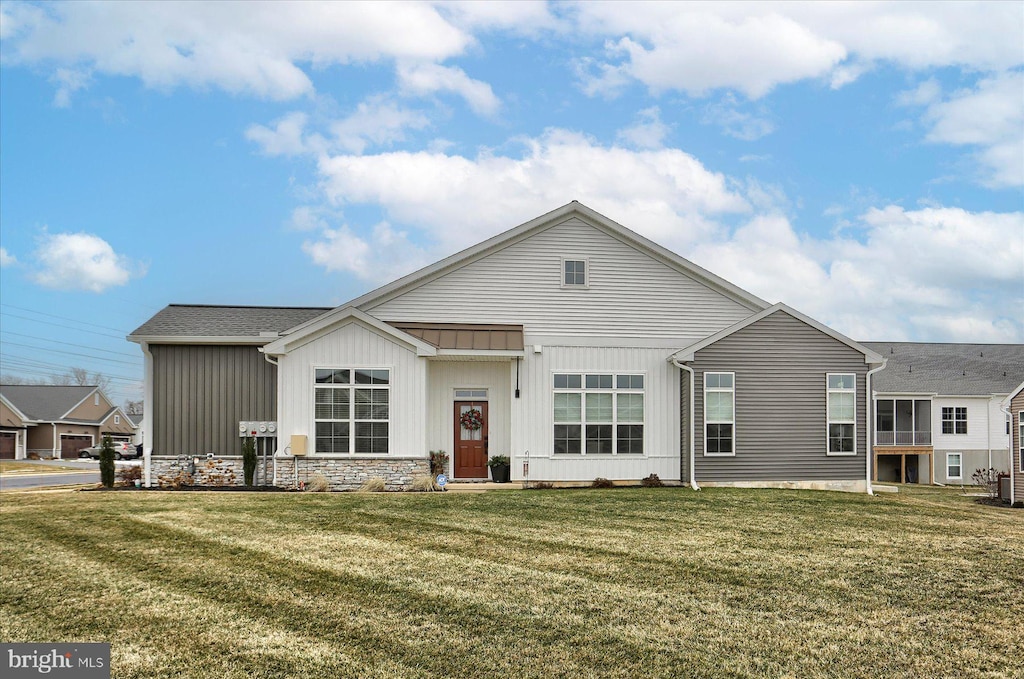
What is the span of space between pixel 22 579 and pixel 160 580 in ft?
5.31

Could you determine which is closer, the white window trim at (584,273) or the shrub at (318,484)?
the shrub at (318,484)

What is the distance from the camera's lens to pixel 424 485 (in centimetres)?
1841

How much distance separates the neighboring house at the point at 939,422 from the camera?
3516cm

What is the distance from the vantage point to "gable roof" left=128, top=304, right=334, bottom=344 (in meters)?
19.5

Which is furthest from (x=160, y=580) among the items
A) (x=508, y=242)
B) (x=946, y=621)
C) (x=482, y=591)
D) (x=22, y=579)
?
(x=508, y=242)

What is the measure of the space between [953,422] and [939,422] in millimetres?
701

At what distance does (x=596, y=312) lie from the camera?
20656mm

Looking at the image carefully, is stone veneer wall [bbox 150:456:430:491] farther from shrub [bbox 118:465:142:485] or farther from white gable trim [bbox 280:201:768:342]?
shrub [bbox 118:465:142:485]

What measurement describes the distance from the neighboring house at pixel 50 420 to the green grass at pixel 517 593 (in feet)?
168

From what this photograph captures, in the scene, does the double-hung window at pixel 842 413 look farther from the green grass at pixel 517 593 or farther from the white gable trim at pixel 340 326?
the white gable trim at pixel 340 326

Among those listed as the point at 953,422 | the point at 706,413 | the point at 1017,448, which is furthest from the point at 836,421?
the point at 953,422

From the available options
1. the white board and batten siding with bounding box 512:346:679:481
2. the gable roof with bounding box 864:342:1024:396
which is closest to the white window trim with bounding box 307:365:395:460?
the white board and batten siding with bounding box 512:346:679:481

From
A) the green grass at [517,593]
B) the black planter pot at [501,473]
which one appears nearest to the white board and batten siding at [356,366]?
the black planter pot at [501,473]

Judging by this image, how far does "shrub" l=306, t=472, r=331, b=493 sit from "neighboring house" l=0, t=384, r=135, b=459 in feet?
146
